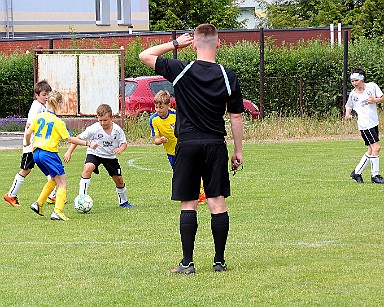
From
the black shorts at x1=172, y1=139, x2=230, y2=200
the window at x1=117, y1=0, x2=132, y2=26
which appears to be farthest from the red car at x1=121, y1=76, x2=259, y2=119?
the window at x1=117, y1=0, x2=132, y2=26

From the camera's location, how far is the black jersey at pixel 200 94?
28.4ft

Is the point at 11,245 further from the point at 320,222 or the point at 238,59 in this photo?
the point at 238,59

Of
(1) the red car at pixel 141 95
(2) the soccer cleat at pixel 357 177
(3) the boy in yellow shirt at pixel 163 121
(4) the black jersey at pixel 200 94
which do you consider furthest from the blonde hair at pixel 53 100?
(1) the red car at pixel 141 95

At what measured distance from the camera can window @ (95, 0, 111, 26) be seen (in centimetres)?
5119

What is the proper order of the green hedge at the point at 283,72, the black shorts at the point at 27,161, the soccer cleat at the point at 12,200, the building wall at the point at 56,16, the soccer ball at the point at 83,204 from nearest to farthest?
the soccer ball at the point at 83,204, the soccer cleat at the point at 12,200, the black shorts at the point at 27,161, the green hedge at the point at 283,72, the building wall at the point at 56,16

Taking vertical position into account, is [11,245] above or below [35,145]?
below

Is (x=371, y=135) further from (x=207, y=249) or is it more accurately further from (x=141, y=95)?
(x=141, y=95)

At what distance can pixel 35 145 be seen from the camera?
12867mm

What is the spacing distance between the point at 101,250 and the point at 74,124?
18006mm

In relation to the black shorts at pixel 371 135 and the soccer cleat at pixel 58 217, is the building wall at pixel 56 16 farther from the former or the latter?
the soccer cleat at pixel 58 217

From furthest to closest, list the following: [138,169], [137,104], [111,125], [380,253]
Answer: [137,104] < [138,169] < [111,125] < [380,253]

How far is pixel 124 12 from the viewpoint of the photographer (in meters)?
53.0

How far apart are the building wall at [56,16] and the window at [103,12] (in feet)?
0.38

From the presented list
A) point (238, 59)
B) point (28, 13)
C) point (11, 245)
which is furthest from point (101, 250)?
point (28, 13)
